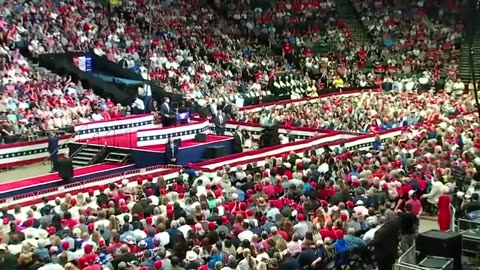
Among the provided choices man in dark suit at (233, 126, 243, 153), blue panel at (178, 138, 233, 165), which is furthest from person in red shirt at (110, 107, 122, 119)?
man in dark suit at (233, 126, 243, 153)

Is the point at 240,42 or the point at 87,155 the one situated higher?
the point at 240,42

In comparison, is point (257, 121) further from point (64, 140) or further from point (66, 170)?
point (66, 170)

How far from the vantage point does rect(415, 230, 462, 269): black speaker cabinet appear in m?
12.4

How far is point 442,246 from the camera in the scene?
1248cm

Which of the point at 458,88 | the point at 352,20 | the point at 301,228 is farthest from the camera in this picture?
the point at 352,20

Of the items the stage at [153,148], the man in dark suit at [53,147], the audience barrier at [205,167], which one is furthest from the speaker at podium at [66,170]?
the stage at [153,148]

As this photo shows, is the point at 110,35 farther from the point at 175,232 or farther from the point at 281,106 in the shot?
the point at 175,232

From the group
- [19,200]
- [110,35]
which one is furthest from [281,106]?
[19,200]

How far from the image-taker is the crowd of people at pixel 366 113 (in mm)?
29469

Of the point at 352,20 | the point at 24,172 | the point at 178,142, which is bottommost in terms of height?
the point at 24,172

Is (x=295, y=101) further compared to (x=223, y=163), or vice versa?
(x=295, y=101)

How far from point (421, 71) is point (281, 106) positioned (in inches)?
459

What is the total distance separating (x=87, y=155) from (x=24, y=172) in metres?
1.96

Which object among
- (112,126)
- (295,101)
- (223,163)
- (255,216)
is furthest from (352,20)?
(255,216)
